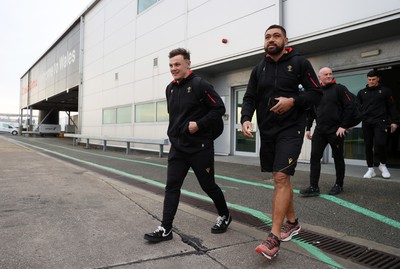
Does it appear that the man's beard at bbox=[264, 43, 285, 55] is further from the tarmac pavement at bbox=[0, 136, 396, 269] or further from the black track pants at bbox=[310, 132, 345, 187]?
the black track pants at bbox=[310, 132, 345, 187]

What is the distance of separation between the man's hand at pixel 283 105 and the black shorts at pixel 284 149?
0.20 m

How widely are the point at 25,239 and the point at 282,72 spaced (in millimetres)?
2840

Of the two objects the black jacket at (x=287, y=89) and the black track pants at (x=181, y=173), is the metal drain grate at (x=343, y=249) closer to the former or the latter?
the black track pants at (x=181, y=173)

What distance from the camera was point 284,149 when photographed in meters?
2.77

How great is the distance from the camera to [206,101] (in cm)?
315

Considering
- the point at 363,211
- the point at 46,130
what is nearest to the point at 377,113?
the point at 363,211

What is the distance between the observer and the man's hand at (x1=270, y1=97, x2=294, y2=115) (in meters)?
2.72

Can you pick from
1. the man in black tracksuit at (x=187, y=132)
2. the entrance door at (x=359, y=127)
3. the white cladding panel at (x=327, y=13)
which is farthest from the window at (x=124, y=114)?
the man in black tracksuit at (x=187, y=132)

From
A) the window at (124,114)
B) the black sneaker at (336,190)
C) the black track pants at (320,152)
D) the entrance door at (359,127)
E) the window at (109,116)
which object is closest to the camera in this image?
the black track pants at (320,152)

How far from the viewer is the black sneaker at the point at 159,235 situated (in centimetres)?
299

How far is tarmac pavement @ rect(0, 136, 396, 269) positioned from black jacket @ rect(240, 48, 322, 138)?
3.54 ft

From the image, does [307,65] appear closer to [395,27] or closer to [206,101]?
[206,101]

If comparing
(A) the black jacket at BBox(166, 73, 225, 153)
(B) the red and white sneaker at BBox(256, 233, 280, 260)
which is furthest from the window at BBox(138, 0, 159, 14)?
(B) the red and white sneaker at BBox(256, 233, 280, 260)

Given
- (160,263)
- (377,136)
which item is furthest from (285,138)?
(377,136)
